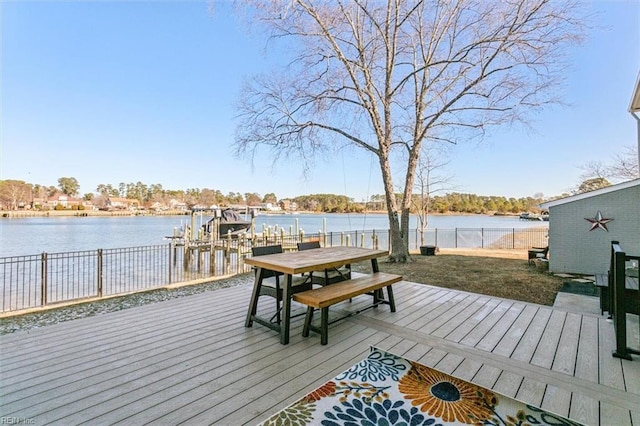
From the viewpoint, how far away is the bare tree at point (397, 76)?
25.6 feet

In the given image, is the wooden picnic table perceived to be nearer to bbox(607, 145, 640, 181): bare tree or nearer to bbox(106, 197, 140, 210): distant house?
bbox(607, 145, 640, 181): bare tree

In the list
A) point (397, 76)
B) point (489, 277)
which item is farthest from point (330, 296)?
point (397, 76)

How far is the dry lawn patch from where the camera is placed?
16.5 feet

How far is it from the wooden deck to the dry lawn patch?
1208mm

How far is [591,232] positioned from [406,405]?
7.87 m

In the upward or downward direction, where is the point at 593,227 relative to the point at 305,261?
upward

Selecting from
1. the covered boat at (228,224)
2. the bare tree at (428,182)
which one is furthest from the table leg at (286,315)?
the covered boat at (228,224)

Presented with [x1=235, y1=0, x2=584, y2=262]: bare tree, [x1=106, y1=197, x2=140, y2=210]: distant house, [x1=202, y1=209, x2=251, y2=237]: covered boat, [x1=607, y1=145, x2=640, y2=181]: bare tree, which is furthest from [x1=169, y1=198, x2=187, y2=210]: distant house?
[x1=607, y1=145, x2=640, y2=181]: bare tree

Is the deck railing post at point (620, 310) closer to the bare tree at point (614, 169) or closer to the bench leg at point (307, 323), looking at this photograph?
the bench leg at point (307, 323)

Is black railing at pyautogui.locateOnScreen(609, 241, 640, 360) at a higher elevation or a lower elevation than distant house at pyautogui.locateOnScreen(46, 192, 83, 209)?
lower

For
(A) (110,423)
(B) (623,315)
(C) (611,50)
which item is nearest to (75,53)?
(A) (110,423)

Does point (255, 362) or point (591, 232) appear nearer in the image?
point (255, 362)

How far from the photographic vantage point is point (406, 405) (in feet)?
5.51

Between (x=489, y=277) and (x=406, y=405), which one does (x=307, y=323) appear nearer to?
(x=406, y=405)
